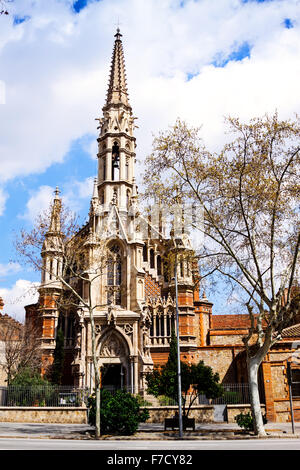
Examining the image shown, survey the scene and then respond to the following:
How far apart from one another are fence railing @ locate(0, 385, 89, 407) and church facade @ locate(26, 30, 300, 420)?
3.90 m

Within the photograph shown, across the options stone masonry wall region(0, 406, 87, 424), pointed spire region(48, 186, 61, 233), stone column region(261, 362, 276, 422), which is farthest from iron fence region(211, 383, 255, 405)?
pointed spire region(48, 186, 61, 233)

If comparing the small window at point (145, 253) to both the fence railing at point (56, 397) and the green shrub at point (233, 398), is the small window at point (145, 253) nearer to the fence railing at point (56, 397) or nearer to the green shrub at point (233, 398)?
the fence railing at point (56, 397)

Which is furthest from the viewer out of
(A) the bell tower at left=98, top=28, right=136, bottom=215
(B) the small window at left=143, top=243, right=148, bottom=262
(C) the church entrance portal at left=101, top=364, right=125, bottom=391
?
(A) the bell tower at left=98, top=28, right=136, bottom=215

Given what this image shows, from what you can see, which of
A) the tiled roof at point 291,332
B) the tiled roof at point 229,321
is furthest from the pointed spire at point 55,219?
the tiled roof at point 229,321

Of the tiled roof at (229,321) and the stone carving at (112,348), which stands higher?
the tiled roof at (229,321)

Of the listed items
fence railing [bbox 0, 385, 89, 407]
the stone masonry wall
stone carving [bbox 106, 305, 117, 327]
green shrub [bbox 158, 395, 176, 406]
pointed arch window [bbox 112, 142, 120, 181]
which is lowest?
the stone masonry wall

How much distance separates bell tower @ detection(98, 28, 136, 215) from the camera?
44487 mm

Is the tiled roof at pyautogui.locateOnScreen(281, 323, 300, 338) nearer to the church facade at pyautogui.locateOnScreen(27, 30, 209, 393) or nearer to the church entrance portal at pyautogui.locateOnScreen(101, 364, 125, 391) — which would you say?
the church facade at pyautogui.locateOnScreen(27, 30, 209, 393)

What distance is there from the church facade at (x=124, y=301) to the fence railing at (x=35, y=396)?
12.8 feet

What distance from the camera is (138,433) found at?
68.4 feet

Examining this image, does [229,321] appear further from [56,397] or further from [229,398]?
[56,397]

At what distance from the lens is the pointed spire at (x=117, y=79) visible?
162 ft
